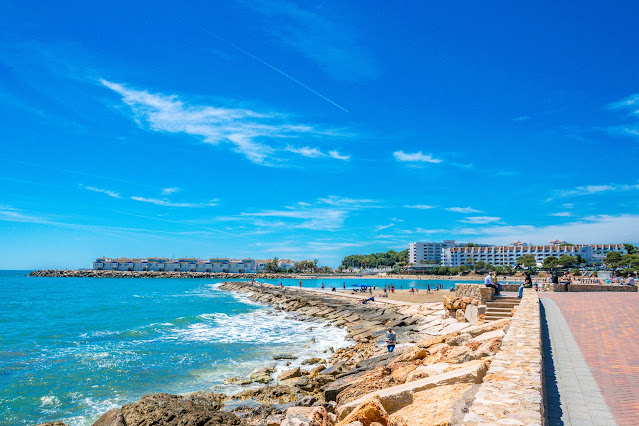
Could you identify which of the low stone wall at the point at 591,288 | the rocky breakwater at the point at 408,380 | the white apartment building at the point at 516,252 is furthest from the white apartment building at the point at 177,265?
the rocky breakwater at the point at 408,380

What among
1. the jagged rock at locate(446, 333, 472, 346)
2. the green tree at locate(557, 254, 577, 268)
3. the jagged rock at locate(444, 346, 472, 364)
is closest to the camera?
the jagged rock at locate(444, 346, 472, 364)

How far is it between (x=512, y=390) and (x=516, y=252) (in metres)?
171

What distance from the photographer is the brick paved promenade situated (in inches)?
203

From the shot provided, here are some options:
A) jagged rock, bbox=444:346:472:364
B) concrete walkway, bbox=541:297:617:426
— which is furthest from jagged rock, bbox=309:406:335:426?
concrete walkway, bbox=541:297:617:426

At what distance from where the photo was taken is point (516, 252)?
158125mm

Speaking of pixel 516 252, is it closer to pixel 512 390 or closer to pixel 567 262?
pixel 567 262

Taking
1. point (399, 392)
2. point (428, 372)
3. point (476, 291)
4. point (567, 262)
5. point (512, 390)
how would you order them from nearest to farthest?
point (512, 390), point (399, 392), point (428, 372), point (476, 291), point (567, 262)

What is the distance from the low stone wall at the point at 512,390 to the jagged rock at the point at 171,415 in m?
5.55

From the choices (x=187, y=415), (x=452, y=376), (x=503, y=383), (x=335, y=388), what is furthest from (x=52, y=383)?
(x=503, y=383)

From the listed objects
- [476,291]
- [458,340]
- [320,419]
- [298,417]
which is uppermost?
[476,291]

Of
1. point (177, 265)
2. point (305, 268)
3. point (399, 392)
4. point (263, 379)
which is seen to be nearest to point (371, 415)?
point (399, 392)

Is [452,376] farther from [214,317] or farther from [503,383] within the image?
[214,317]

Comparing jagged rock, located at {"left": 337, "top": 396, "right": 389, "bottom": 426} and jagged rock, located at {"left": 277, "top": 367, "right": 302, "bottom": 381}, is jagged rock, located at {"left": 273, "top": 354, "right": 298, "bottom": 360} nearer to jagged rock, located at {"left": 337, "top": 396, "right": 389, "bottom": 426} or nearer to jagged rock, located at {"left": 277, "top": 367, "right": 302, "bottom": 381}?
jagged rock, located at {"left": 277, "top": 367, "right": 302, "bottom": 381}

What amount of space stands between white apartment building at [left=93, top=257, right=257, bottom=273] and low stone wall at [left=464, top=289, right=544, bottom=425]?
172 m
